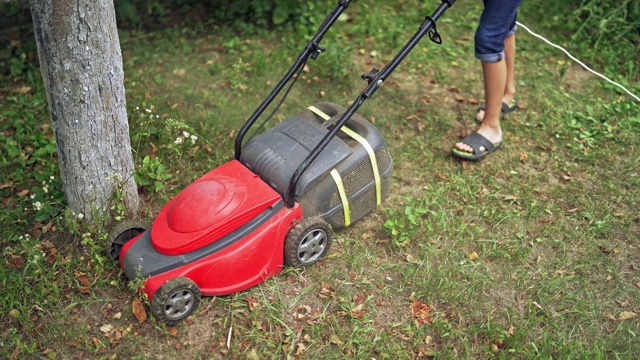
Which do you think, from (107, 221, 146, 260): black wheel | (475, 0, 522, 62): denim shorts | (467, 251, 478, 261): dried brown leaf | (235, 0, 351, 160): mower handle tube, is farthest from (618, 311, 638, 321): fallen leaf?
(107, 221, 146, 260): black wheel

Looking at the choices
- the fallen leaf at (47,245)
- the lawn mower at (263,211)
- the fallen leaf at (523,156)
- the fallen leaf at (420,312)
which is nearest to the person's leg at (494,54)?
the fallen leaf at (523,156)

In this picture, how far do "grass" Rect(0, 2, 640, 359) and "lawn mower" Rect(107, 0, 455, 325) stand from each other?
0.49 feet

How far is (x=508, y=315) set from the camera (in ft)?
10.3

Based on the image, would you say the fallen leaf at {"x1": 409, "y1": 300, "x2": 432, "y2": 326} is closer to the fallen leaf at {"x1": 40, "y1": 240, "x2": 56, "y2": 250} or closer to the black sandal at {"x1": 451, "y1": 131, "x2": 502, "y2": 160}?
the black sandal at {"x1": 451, "y1": 131, "x2": 502, "y2": 160}

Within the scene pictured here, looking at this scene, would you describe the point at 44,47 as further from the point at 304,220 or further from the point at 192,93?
the point at 192,93

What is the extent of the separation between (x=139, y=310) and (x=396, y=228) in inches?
55.5

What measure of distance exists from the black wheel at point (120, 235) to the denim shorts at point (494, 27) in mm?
2176

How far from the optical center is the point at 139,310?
120 inches

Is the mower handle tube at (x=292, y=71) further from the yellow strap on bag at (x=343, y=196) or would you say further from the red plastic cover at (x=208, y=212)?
the yellow strap on bag at (x=343, y=196)

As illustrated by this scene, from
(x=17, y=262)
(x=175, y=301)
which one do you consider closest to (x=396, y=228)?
(x=175, y=301)

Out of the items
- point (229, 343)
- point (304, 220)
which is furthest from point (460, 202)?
point (229, 343)

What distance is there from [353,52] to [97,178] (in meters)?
2.53

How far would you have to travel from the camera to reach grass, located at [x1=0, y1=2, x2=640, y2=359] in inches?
119

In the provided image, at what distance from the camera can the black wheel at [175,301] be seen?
113 inches
